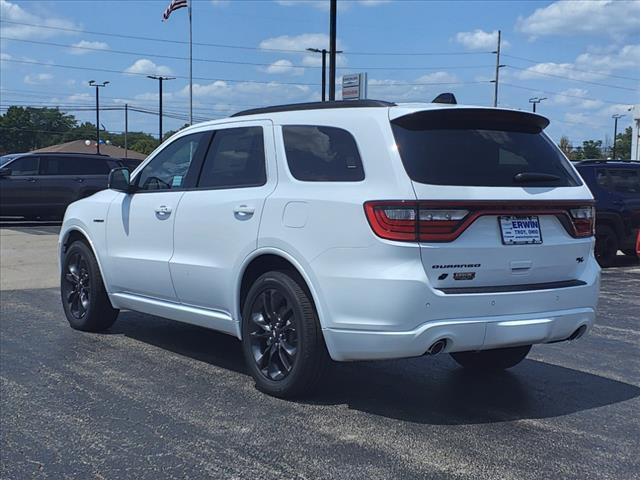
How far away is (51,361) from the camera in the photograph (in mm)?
5875

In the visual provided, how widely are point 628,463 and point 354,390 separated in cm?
185

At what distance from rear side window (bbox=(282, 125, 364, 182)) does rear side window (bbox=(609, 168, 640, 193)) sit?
903cm

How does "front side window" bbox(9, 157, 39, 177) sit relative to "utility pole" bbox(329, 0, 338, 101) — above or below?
below

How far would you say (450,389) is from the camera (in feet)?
17.0

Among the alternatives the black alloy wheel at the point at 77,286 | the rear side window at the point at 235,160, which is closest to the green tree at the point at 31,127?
the black alloy wheel at the point at 77,286

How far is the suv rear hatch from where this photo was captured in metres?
4.19

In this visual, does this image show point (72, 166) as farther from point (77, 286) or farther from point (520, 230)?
point (520, 230)

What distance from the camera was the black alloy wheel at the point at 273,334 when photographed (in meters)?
4.79

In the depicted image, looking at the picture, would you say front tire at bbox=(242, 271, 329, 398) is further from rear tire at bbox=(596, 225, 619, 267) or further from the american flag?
the american flag

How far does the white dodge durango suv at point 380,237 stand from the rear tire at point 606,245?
7.64 m

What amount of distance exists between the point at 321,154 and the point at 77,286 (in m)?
3.41

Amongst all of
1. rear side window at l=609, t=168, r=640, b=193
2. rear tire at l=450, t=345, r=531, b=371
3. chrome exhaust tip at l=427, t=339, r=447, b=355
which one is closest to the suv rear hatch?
chrome exhaust tip at l=427, t=339, r=447, b=355

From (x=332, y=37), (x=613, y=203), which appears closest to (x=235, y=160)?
(x=613, y=203)

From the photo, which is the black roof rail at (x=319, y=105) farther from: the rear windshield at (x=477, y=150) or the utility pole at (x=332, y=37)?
the utility pole at (x=332, y=37)
